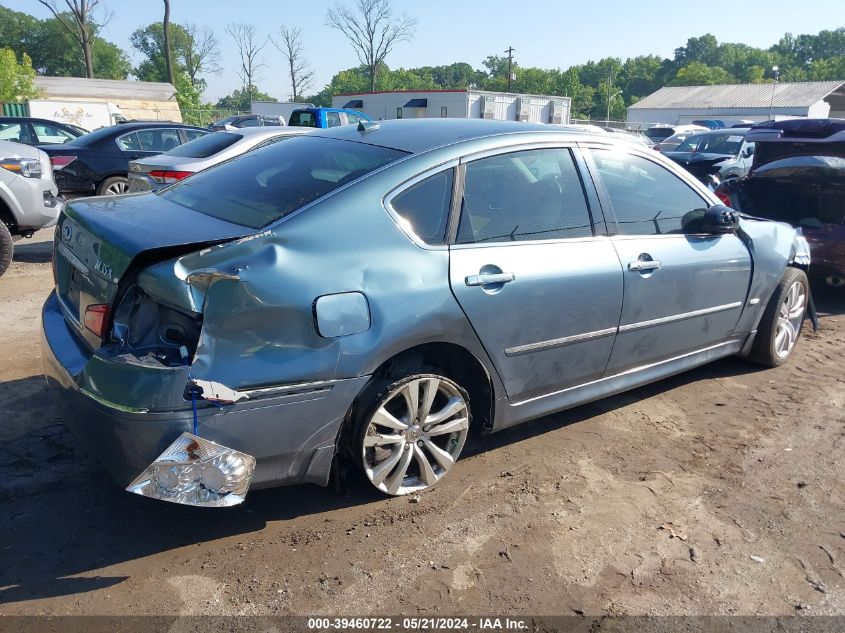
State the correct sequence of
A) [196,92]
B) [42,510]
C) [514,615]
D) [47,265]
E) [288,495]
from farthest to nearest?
1. [196,92]
2. [47,265]
3. [288,495]
4. [42,510]
5. [514,615]

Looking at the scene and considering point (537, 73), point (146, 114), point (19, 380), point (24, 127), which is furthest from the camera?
point (537, 73)

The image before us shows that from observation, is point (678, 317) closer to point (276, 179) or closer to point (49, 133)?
point (276, 179)

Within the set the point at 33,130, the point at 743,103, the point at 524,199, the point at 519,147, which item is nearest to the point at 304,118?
the point at 33,130

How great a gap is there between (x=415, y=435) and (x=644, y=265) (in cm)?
164

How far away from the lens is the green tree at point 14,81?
35.0 metres

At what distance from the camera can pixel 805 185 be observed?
6.94m

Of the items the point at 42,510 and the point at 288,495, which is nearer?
the point at 42,510

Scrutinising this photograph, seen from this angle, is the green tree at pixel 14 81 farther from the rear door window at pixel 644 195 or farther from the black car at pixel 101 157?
the rear door window at pixel 644 195

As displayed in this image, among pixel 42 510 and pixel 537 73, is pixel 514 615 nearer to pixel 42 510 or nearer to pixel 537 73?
pixel 42 510

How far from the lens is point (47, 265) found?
314 inches

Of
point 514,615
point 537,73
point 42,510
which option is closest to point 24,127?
point 42,510

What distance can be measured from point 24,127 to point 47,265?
6870mm

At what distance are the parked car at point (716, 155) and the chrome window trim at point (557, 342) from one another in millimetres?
10939

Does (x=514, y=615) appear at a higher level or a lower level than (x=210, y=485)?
lower
